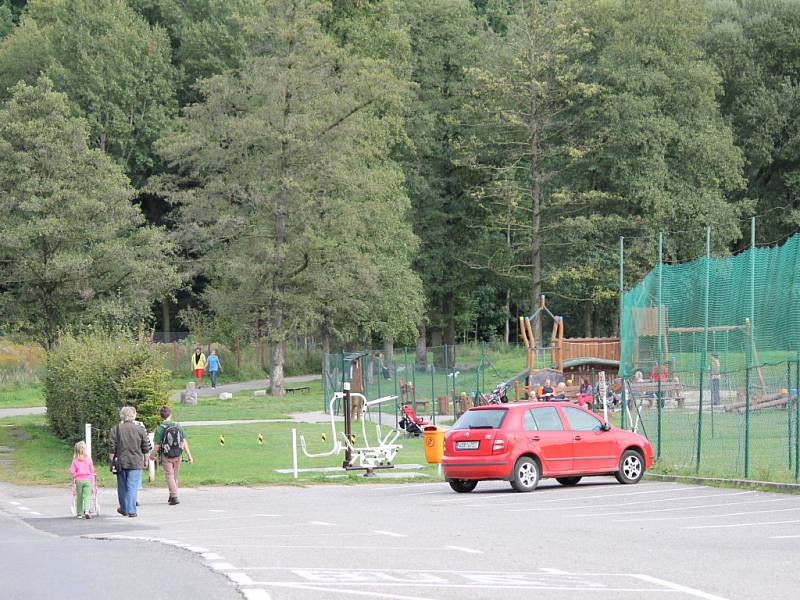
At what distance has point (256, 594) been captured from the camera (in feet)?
33.4

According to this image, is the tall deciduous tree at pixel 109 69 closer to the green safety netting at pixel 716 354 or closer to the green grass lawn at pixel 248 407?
the green grass lawn at pixel 248 407

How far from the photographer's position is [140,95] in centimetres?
7838

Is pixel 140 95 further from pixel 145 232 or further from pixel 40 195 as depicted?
pixel 40 195

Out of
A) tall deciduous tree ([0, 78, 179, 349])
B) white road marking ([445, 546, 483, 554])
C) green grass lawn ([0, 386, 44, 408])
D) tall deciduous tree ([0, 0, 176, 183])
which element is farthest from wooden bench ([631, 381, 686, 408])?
tall deciduous tree ([0, 0, 176, 183])

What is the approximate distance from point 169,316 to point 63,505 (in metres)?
63.5

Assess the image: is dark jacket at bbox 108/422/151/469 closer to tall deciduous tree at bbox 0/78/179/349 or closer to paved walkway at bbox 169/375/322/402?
tall deciduous tree at bbox 0/78/179/349

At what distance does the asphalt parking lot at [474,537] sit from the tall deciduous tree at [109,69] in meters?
53.7

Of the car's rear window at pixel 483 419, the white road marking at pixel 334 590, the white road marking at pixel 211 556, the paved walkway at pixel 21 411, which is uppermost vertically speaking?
the car's rear window at pixel 483 419

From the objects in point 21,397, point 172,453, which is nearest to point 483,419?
point 172,453

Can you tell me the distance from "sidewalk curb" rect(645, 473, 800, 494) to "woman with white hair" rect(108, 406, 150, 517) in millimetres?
9876

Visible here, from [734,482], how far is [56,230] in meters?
27.5

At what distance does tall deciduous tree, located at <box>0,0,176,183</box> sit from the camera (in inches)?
3002

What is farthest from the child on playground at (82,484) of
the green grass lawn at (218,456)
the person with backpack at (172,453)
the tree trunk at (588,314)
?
the tree trunk at (588,314)

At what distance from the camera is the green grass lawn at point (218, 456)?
27.5 metres
